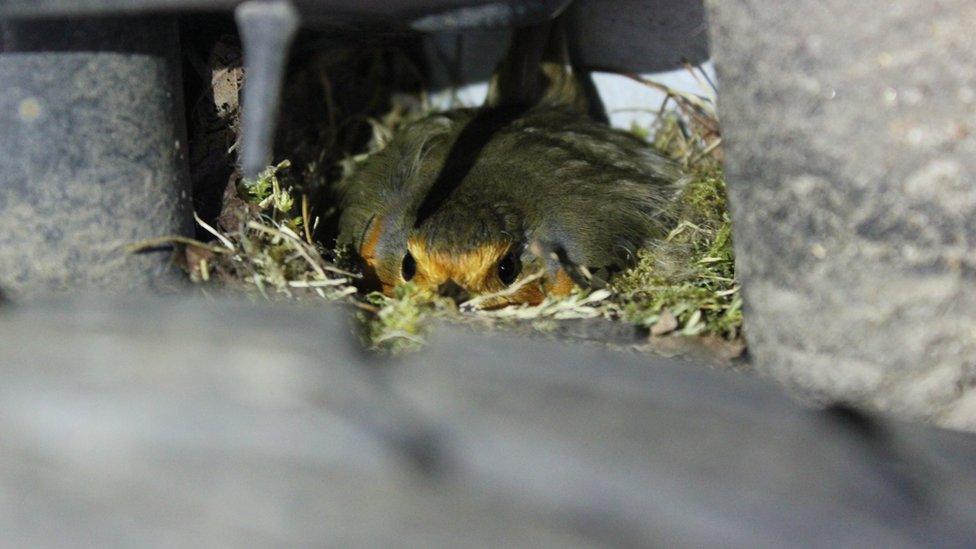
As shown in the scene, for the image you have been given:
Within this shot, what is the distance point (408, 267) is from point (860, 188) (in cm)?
144

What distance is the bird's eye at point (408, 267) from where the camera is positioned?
2.73 metres

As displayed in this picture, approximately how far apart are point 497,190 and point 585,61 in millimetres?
958

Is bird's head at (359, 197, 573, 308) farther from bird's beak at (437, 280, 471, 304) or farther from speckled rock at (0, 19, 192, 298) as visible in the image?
speckled rock at (0, 19, 192, 298)

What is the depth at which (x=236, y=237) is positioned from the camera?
7.42ft

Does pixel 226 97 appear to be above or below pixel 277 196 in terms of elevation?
above

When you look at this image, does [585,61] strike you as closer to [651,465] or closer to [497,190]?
[497,190]

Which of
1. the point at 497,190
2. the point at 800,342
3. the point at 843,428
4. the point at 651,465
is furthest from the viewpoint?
the point at 497,190

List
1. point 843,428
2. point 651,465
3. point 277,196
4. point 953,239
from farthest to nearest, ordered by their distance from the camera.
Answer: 1. point 277,196
2. point 953,239
3. point 843,428
4. point 651,465

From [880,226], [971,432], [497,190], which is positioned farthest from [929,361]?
[497,190]

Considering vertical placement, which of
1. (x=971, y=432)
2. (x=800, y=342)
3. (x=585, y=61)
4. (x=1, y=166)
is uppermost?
(x=585, y=61)

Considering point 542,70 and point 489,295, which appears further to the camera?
point 542,70

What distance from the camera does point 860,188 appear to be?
155 centimetres

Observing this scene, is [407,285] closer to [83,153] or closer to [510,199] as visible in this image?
[510,199]

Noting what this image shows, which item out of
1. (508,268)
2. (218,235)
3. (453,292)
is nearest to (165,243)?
(218,235)
